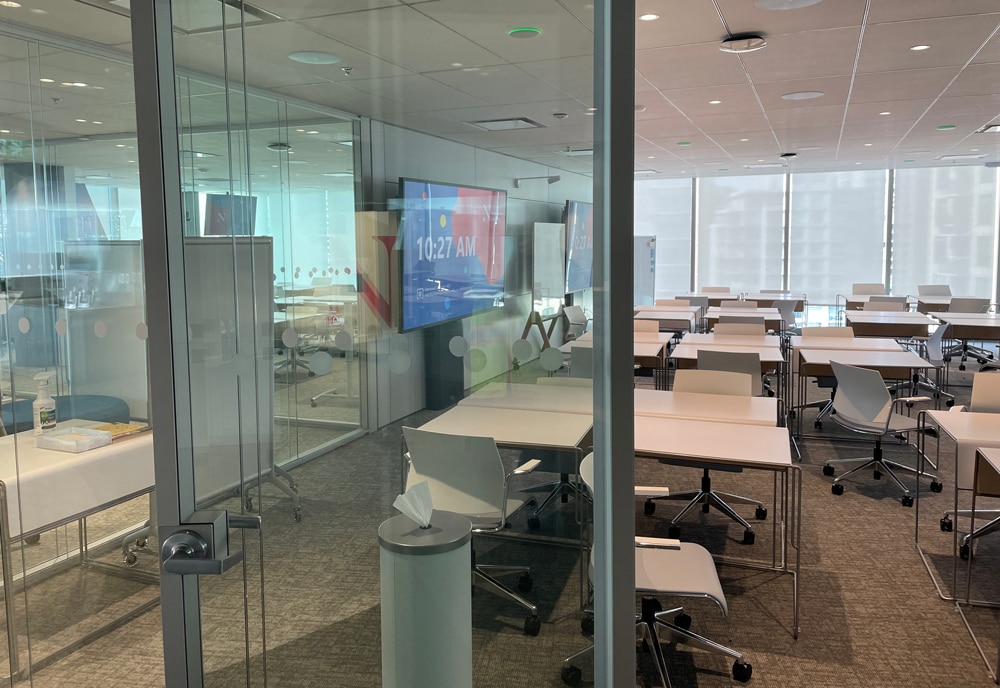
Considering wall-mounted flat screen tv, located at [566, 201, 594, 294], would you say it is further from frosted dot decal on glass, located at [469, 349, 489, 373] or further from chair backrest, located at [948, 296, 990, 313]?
chair backrest, located at [948, 296, 990, 313]

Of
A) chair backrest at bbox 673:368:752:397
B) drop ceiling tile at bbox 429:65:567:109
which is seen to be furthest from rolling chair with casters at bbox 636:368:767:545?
drop ceiling tile at bbox 429:65:567:109

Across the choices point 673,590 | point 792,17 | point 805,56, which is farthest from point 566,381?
point 805,56

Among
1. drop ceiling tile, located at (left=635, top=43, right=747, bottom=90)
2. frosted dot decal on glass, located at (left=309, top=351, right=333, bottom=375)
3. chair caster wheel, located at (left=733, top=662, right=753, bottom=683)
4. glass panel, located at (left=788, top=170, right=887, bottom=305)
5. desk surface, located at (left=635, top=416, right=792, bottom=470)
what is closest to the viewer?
frosted dot decal on glass, located at (left=309, top=351, right=333, bottom=375)

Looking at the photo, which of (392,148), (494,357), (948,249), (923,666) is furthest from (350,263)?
(948,249)

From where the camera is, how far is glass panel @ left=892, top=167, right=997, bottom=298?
13.4 metres

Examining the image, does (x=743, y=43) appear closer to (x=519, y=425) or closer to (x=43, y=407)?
(x=519, y=425)

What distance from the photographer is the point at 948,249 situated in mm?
13695

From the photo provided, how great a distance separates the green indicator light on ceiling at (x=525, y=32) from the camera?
140 cm

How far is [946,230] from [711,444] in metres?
12.9

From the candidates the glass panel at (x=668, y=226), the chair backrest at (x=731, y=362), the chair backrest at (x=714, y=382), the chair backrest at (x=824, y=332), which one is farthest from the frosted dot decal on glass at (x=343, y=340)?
the glass panel at (x=668, y=226)

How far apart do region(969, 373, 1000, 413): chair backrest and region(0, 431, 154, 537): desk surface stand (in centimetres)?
430

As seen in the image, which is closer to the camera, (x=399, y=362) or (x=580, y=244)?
(x=580, y=244)

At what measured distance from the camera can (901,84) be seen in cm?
592

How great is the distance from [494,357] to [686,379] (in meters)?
3.36
